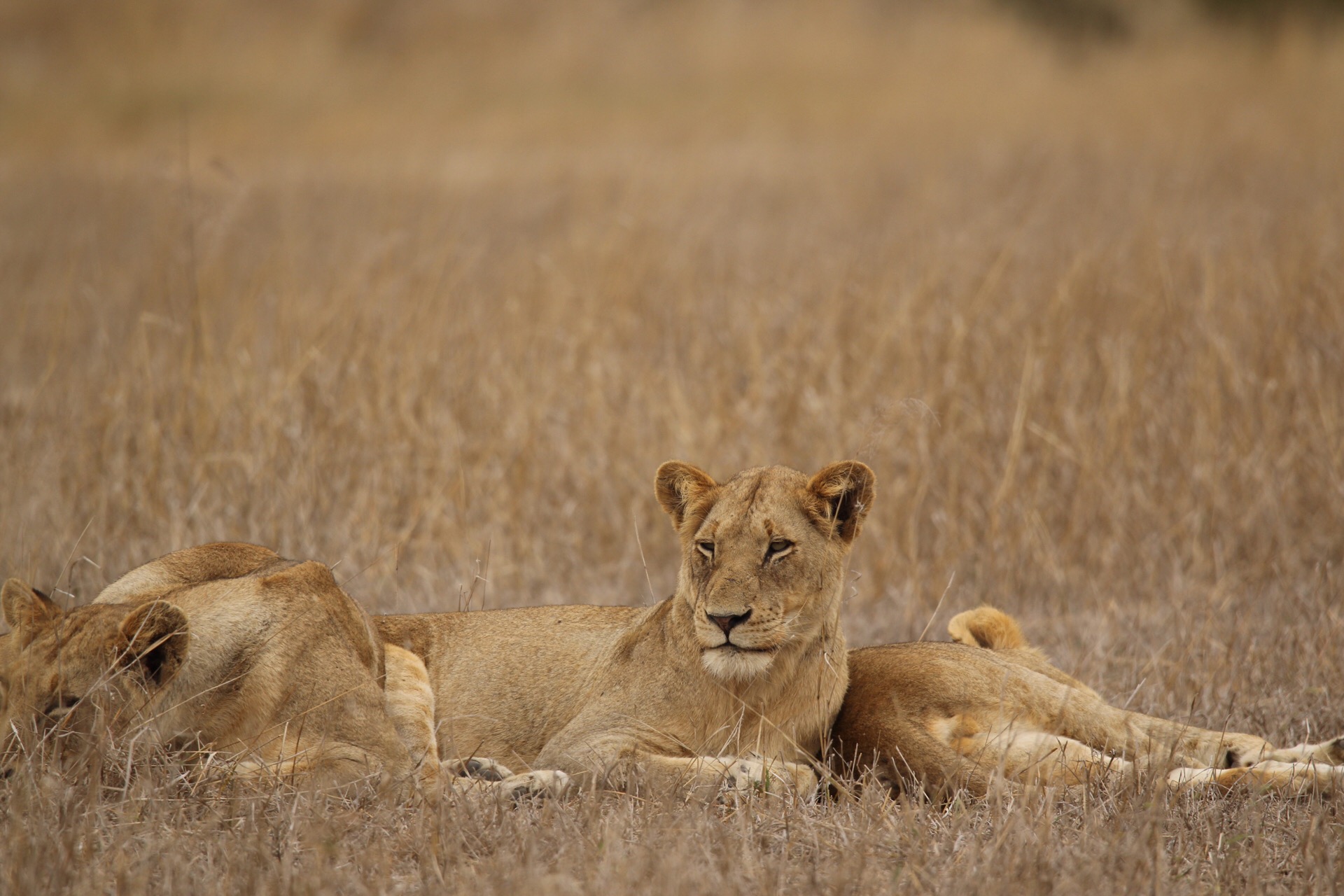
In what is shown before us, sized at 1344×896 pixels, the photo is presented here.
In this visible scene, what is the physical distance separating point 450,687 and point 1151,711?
2388 millimetres

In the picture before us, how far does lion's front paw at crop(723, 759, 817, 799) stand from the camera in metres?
3.35

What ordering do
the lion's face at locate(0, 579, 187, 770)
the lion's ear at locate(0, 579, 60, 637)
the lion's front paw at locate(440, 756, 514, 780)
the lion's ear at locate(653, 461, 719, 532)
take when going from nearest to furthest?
1. the lion's face at locate(0, 579, 187, 770)
2. the lion's ear at locate(0, 579, 60, 637)
3. the lion's front paw at locate(440, 756, 514, 780)
4. the lion's ear at locate(653, 461, 719, 532)

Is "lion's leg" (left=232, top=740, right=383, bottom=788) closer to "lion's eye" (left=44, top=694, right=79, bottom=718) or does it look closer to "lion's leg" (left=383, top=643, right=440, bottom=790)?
"lion's leg" (left=383, top=643, right=440, bottom=790)

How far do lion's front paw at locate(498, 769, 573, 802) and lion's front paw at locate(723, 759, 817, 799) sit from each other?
442mm

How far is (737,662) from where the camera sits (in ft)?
11.8

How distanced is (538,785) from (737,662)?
0.64 m

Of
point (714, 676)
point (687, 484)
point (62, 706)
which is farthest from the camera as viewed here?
point (687, 484)

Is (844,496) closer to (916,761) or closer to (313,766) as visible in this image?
(916,761)

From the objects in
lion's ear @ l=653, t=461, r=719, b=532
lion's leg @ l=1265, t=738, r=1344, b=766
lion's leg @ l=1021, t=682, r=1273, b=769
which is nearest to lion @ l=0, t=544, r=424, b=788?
lion's ear @ l=653, t=461, r=719, b=532

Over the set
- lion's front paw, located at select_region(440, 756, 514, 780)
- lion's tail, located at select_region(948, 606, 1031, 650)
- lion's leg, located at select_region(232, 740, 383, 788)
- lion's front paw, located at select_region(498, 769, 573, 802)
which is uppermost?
lion's tail, located at select_region(948, 606, 1031, 650)

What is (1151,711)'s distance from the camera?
4449mm

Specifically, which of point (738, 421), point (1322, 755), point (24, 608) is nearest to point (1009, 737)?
point (1322, 755)

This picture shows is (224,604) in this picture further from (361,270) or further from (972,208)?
(972,208)

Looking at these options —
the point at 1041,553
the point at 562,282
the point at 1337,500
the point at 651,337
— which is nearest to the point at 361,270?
the point at 562,282
